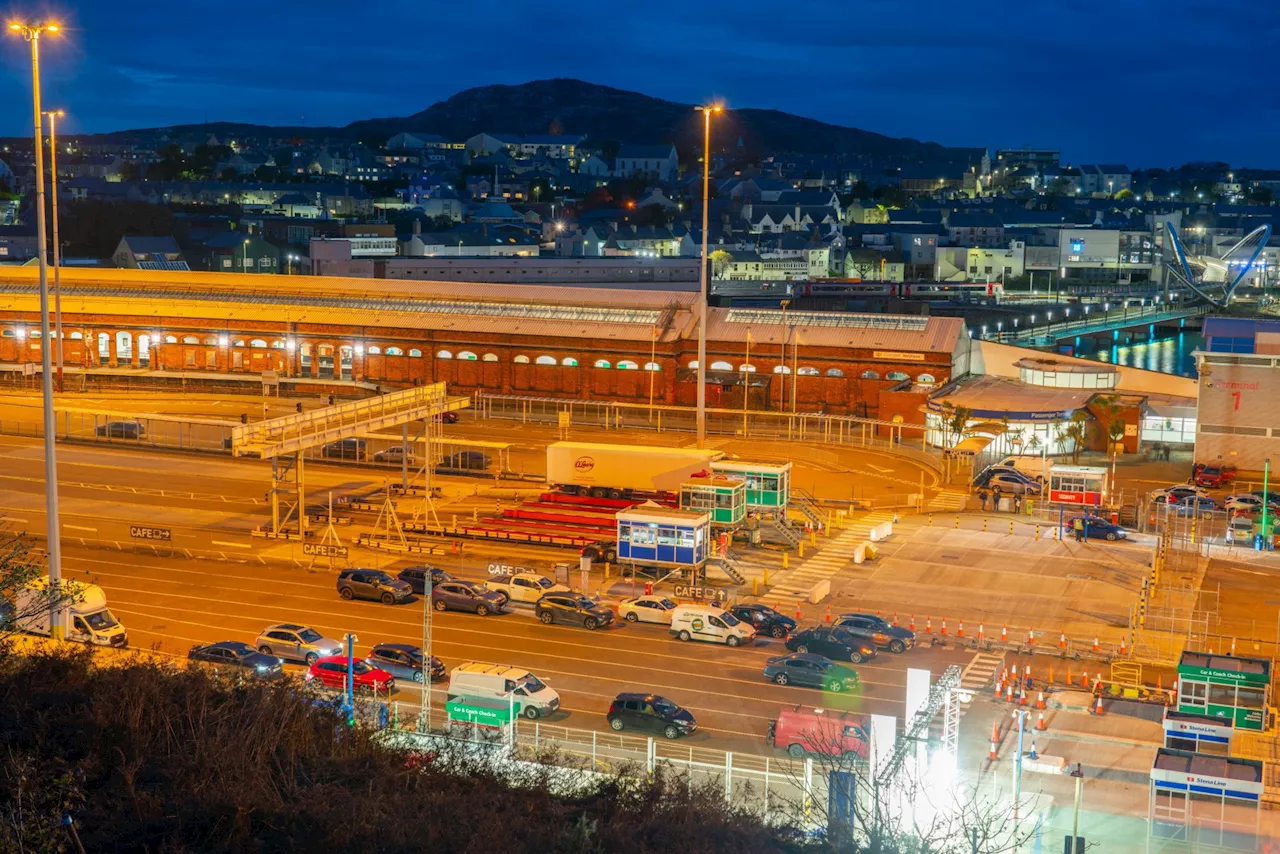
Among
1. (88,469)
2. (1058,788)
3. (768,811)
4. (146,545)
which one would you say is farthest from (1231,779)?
(88,469)

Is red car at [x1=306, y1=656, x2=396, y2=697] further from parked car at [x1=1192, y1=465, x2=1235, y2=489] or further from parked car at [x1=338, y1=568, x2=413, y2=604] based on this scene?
parked car at [x1=1192, y1=465, x2=1235, y2=489]

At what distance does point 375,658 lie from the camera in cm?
2217

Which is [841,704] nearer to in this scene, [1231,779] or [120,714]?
[1231,779]

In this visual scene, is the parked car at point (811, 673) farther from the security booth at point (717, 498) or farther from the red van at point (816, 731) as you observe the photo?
the security booth at point (717, 498)

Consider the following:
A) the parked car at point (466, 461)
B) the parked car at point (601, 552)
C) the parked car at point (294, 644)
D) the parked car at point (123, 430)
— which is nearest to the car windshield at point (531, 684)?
the parked car at point (294, 644)

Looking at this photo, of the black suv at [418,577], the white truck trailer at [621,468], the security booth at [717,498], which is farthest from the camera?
the white truck trailer at [621,468]

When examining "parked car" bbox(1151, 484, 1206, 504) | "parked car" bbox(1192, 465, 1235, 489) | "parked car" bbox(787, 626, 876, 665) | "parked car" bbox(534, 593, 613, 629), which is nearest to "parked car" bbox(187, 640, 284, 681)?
"parked car" bbox(534, 593, 613, 629)

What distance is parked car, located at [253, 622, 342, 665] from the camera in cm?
2286

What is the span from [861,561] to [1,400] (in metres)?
35.0

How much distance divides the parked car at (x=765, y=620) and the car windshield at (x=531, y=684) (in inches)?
217

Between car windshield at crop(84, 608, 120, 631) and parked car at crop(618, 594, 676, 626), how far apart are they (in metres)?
9.00

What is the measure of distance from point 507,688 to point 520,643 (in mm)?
4238

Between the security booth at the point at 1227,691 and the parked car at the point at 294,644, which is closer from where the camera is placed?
the security booth at the point at 1227,691

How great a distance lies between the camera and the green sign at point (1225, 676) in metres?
20.2
